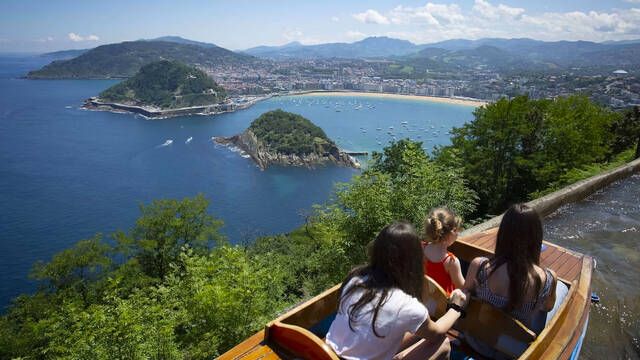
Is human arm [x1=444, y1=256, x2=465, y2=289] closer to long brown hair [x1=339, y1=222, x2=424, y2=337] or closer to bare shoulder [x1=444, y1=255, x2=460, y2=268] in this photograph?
bare shoulder [x1=444, y1=255, x2=460, y2=268]

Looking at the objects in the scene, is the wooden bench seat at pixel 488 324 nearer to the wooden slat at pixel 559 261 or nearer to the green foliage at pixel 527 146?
the wooden slat at pixel 559 261

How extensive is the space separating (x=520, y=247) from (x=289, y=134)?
367 ft

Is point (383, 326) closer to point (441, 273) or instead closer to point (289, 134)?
point (441, 273)

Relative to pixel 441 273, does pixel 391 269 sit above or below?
above

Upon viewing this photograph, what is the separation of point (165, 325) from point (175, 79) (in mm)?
181747

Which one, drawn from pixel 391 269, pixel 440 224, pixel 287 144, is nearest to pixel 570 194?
pixel 440 224

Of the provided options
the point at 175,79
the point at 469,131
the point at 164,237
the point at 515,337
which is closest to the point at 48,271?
the point at 164,237

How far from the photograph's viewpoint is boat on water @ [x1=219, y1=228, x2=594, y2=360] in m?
3.18

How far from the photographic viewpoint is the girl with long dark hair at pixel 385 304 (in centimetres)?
266

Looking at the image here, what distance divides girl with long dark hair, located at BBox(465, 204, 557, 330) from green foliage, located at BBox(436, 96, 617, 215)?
17.9m

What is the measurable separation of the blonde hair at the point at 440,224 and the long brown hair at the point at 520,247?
0.62m

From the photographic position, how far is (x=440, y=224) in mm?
4004

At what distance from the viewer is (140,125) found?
13688cm

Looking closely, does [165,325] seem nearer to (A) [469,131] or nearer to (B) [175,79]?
(A) [469,131]
